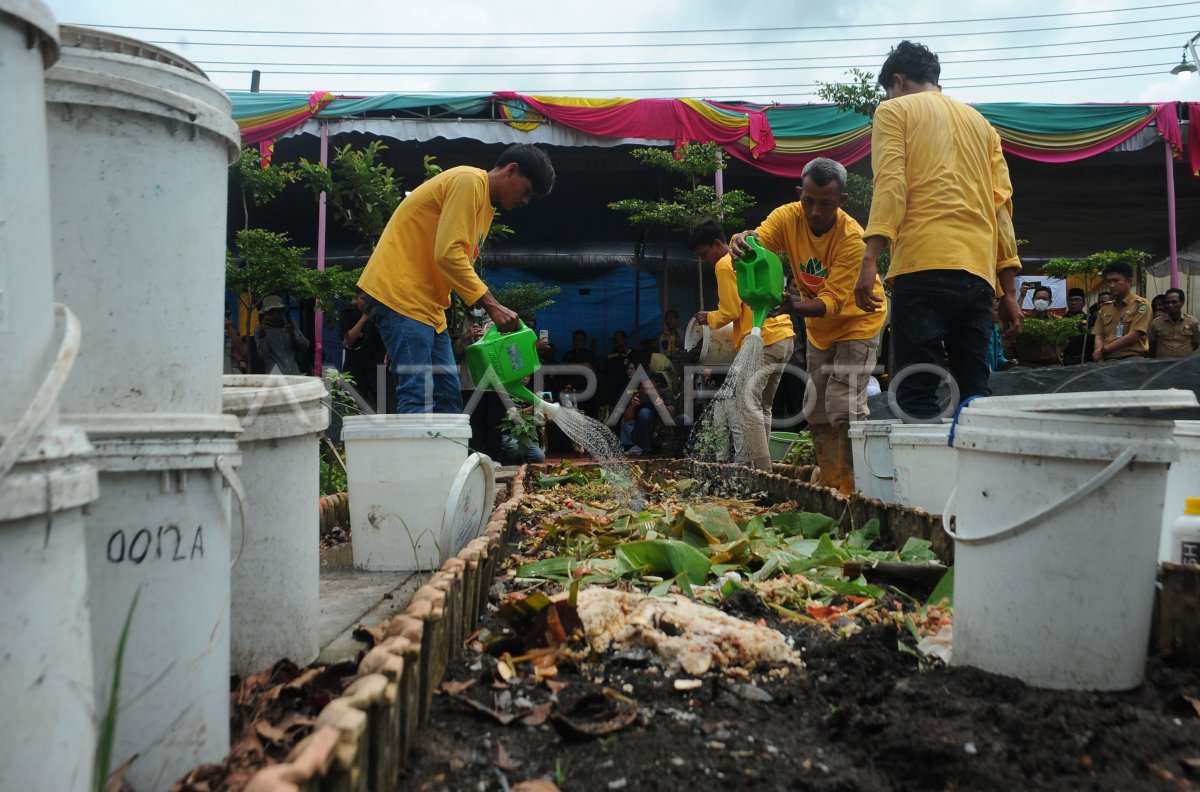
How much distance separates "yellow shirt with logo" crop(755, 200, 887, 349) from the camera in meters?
4.57

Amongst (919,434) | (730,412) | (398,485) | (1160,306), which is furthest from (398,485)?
(1160,306)

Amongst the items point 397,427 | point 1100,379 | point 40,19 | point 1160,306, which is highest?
point 1160,306

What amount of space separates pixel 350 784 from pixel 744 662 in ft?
3.49

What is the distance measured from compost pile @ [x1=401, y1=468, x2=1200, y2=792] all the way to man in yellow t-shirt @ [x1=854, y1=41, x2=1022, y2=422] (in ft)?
3.49

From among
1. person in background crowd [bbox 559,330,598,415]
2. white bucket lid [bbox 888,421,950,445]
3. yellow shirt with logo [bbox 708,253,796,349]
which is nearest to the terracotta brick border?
white bucket lid [bbox 888,421,950,445]

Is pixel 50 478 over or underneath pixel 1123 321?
underneath

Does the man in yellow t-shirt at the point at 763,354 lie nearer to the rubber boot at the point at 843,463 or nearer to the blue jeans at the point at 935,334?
the rubber boot at the point at 843,463

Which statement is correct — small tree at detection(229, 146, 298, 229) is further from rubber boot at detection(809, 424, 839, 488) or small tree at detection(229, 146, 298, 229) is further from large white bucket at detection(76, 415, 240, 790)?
large white bucket at detection(76, 415, 240, 790)

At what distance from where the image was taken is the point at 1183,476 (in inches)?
89.2

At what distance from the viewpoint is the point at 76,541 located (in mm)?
1050

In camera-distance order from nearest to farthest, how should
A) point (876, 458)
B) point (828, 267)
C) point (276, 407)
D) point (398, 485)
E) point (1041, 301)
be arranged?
point (276, 407) → point (398, 485) → point (876, 458) → point (828, 267) → point (1041, 301)

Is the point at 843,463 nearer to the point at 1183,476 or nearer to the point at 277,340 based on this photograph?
the point at 1183,476

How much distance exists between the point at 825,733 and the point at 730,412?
485 cm

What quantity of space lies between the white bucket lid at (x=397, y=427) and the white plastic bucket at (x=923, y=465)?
1806 millimetres
